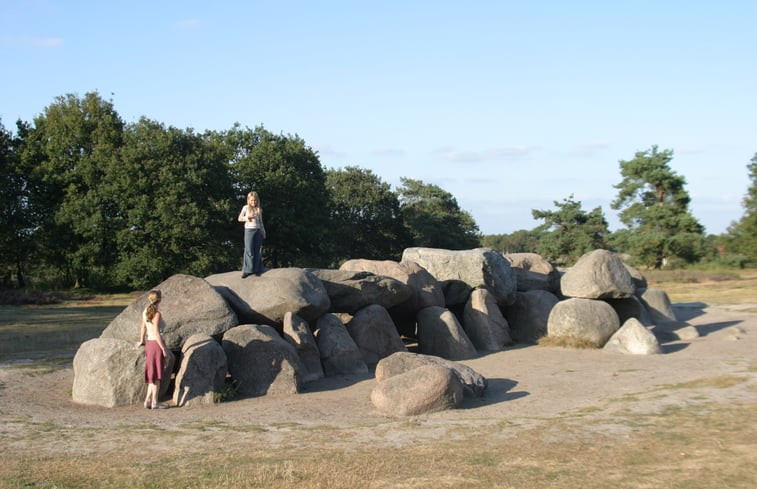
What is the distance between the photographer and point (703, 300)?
98.0ft

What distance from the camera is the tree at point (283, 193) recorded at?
41844mm

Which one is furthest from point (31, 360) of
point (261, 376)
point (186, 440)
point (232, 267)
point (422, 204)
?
point (422, 204)

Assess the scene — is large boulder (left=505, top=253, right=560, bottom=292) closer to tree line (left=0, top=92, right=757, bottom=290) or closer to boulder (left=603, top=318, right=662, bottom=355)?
boulder (left=603, top=318, right=662, bottom=355)

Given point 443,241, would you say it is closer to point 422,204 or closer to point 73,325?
point 422,204

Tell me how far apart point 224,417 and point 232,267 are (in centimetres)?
2802

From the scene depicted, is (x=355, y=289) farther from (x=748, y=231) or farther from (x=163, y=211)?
(x=748, y=231)

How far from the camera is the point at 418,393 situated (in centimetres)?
1126

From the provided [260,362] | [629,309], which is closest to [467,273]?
[629,309]

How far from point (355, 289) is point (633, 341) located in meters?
6.89

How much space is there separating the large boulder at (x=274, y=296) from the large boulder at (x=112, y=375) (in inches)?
104

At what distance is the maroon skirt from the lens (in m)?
11.7

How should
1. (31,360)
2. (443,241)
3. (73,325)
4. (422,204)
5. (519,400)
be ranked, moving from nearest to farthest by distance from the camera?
(519,400) < (31,360) < (73,325) < (443,241) < (422,204)

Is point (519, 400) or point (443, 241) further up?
point (443, 241)

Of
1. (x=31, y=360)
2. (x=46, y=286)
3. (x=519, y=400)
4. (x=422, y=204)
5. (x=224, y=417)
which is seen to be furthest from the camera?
(x=422, y=204)
